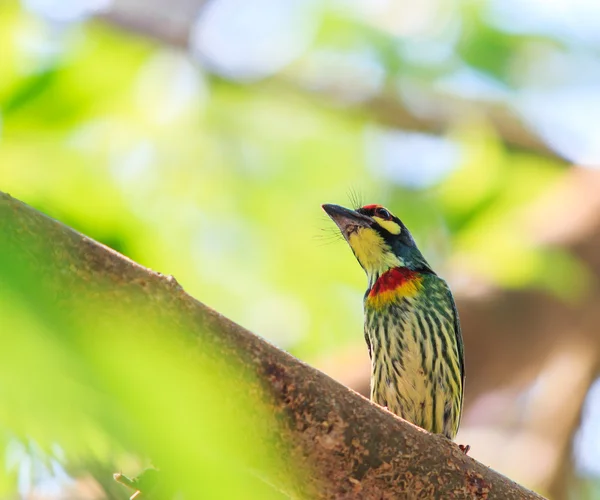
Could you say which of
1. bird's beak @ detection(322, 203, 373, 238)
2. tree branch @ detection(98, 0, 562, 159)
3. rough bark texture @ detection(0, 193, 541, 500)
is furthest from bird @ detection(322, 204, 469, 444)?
rough bark texture @ detection(0, 193, 541, 500)

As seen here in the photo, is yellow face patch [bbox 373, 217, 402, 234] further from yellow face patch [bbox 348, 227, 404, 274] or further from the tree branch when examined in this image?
the tree branch

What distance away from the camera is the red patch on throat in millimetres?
4191

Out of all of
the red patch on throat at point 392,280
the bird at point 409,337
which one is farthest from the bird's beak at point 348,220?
the red patch on throat at point 392,280

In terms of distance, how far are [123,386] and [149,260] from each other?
3.22m

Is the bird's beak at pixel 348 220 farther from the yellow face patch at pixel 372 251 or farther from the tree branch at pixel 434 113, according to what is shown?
the tree branch at pixel 434 113

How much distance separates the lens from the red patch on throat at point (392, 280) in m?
4.19

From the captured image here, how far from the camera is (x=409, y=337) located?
398 centimetres

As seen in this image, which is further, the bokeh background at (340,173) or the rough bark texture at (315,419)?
the bokeh background at (340,173)

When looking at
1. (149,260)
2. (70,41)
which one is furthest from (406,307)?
(70,41)

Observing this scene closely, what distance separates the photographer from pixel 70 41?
4191 millimetres

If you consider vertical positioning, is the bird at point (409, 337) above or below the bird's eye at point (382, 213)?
below

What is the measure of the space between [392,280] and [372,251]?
287 mm

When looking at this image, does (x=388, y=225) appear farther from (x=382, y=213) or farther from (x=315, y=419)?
Result: (x=315, y=419)

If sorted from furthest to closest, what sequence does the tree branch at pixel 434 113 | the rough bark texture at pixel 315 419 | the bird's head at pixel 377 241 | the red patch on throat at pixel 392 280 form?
the tree branch at pixel 434 113
the bird's head at pixel 377 241
the red patch on throat at pixel 392 280
the rough bark texture at pixel 315 419
